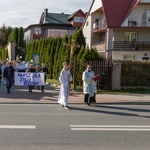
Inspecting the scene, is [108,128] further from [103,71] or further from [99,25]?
[99,25]

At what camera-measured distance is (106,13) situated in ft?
121

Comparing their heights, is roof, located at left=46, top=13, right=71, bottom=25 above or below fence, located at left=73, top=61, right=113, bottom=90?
above

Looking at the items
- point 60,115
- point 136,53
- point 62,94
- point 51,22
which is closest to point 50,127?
point 60,115

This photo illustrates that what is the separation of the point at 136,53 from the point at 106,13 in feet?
21.2

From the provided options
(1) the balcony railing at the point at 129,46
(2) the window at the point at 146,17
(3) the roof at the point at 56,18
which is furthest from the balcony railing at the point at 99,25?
(3) the roof at the point at 56,18

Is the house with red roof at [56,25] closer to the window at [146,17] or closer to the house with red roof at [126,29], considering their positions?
the house with red roof at [126,29]

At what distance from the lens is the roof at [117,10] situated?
118 feet

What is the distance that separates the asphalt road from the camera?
636cm

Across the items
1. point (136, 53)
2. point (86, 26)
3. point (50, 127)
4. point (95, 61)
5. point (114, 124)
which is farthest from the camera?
point (86, 26)

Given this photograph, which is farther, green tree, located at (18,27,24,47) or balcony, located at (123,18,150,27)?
green tree, located at (18,27,24,47)

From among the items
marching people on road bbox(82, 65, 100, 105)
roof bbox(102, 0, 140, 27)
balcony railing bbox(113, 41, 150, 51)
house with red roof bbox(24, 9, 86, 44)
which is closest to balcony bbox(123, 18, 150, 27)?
roof bbox(102, 0, 140, 27)

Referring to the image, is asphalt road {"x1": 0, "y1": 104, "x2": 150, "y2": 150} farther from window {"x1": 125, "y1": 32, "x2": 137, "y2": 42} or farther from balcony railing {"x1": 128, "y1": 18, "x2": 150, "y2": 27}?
window {"x1": 125, "y1": 32, "x2": 137, "y2": 42}

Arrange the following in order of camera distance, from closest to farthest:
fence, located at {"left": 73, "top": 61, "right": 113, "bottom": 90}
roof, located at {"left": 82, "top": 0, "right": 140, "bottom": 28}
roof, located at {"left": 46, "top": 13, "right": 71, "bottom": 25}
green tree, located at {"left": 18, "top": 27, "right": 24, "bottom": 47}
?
fence, located at {"left": 73, "top": 61, "right": 113, "bottom": 90} < roof, located at {"left": 82, "top": 0, "right": 140, "bottom": 28} < roof, located at {"left": 46, "top": 13, "right": 71, "bottom": 25} < green tree, located at {"left": 18, "top": 27, "right": 24, "bottom": 47}

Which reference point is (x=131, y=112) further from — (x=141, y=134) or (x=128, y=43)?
(x=128, y=43)
